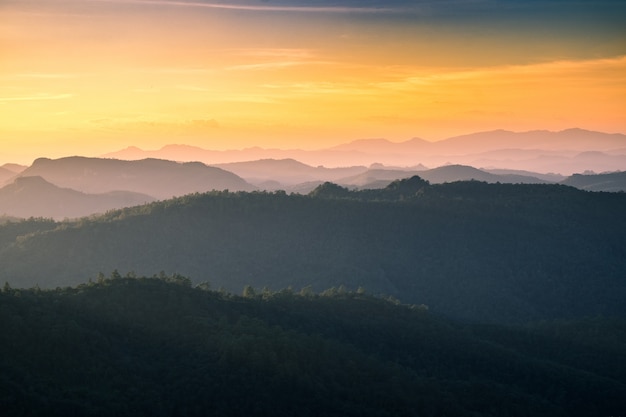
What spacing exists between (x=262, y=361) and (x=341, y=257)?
334 ft

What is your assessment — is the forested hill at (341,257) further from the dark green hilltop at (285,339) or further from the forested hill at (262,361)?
the forested hill at (262,361)

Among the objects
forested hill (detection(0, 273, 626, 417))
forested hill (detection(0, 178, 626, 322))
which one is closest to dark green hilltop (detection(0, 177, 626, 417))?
forested hill (detection(0, 273, 626, 417))

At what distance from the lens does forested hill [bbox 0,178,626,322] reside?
549 feet

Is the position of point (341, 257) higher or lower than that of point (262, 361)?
higher

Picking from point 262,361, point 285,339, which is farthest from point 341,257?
point 262,361

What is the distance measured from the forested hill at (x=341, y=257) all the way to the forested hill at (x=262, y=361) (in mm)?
55436

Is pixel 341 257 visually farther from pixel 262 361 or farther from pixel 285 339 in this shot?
pixel 262 361

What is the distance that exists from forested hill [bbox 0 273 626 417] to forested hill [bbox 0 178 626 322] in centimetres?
5544

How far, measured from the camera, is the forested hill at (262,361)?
226 ft

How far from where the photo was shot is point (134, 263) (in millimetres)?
172875

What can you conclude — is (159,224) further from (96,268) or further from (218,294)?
(218,294)

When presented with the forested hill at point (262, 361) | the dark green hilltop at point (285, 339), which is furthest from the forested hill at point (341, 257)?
the forested hill at point (262, 361)

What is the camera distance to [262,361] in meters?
79.6

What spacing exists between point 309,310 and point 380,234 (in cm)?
9002
